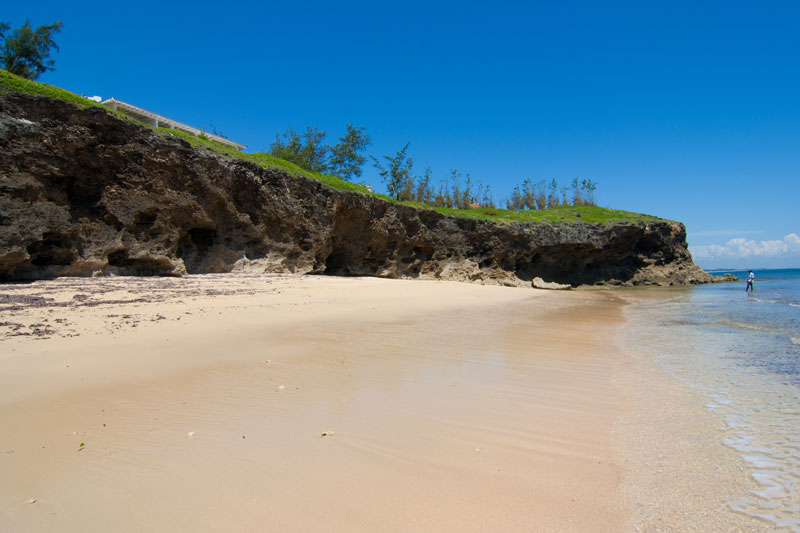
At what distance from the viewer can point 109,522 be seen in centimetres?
203

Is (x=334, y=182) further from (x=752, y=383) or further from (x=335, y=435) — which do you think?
(x=335, y=435)

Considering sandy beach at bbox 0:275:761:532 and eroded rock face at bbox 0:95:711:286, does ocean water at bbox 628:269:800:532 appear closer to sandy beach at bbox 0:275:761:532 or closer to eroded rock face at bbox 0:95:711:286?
sandy beach at bbox 0:275:761:532

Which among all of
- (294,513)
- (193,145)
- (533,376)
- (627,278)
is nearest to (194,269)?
(193,145)

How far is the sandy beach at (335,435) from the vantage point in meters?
2.19

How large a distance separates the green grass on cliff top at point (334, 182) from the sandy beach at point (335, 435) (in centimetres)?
942

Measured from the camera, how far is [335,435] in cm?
316

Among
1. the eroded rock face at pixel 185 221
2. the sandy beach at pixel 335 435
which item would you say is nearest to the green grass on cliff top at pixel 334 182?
the eroded rock face at pixel 185 221

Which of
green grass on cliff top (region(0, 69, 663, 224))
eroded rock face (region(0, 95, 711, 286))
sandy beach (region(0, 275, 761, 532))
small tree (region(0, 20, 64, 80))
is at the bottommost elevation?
sandy beach (region(0, 275, 761, 532))

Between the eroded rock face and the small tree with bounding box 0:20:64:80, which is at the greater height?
the small tree with bounding box 0:20:64:80

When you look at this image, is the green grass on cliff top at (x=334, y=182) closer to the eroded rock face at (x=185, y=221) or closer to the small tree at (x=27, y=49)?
the eroded rock face at (x=185, y=221)

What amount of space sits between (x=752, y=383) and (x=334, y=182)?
19.8 metres

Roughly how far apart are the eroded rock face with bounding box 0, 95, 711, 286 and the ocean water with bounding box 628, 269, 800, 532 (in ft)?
47.6

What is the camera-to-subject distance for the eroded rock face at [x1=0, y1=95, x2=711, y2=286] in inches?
457

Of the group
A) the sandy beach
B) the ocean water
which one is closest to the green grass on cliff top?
the sandy beach
